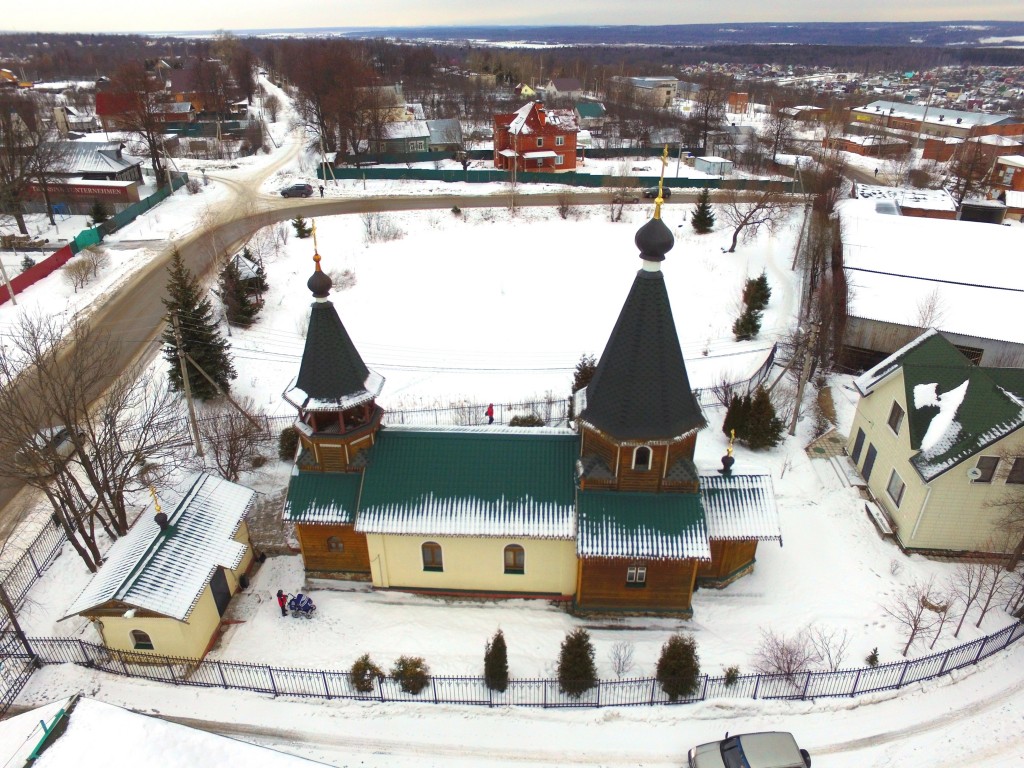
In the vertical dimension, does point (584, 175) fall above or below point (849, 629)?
above

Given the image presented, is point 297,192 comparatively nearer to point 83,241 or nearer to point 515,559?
point 83,241

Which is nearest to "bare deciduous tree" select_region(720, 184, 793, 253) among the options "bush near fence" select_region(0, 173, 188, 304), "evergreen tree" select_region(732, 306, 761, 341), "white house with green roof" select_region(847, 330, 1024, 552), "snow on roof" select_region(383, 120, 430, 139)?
"evergreen tree" select_region(732, 306, 761, 341)

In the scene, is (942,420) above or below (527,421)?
above

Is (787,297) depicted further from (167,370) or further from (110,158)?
(110,158)

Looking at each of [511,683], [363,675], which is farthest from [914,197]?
[363,675]

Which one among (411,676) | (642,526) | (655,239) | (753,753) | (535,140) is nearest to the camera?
(753,753)

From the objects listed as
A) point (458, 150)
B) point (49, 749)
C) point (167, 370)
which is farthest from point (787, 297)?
point (458, 150)

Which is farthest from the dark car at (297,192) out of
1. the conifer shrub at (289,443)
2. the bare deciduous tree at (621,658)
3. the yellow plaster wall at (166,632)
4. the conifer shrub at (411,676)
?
the bare deciduous tree at (621,658)
